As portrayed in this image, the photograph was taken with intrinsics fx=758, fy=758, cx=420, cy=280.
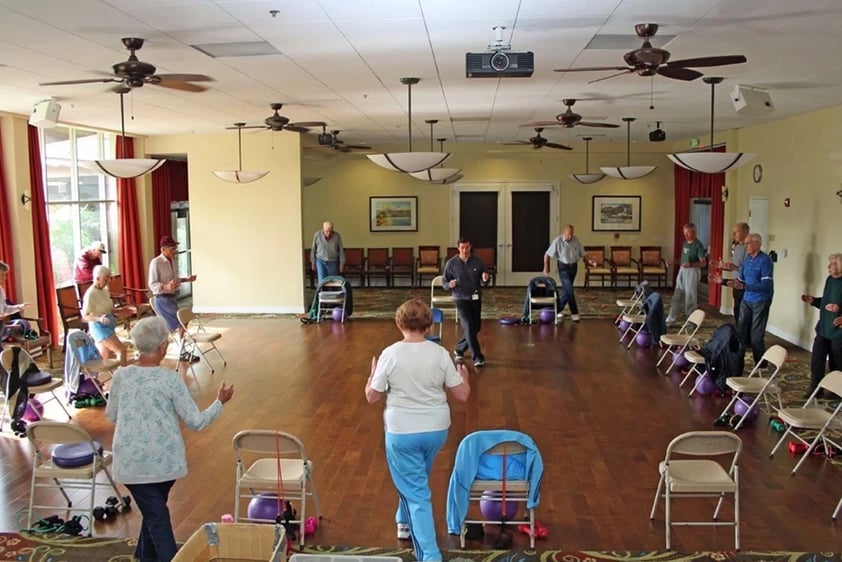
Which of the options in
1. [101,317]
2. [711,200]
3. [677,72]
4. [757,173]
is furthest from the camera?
[711,200]

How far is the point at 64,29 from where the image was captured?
517cm

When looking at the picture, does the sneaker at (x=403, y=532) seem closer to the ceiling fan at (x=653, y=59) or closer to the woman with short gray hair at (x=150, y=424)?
the woman with short gray hair at (x=150, y=424)

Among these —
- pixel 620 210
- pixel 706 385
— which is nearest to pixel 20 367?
pixel 706 385

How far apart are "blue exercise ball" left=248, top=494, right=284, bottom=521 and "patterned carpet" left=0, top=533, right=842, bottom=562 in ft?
1.06

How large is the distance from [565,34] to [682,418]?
3.85 m

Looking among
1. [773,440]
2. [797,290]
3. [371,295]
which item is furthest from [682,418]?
[371,295]

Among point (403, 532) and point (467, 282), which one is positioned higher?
point (467, 282)

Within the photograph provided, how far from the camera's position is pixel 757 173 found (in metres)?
12.1

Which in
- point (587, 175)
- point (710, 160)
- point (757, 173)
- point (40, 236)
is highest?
point (587, 175)

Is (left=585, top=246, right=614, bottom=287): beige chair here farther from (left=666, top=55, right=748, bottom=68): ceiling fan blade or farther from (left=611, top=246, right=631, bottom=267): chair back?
(left=666, top=55, right=748, bottom=68): ceiling fan blade

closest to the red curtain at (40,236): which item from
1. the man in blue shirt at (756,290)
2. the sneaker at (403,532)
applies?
the sneaker at (403,532)

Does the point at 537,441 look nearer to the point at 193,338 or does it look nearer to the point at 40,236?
the point at 193,338

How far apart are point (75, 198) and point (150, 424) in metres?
9.75

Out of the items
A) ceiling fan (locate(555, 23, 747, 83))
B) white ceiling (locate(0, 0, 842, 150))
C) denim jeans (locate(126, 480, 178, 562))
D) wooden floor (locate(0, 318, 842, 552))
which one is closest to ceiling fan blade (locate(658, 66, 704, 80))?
ceiling fan (locate(555, 23, 747, 83))
